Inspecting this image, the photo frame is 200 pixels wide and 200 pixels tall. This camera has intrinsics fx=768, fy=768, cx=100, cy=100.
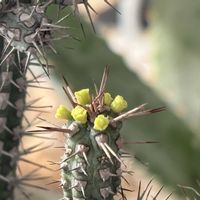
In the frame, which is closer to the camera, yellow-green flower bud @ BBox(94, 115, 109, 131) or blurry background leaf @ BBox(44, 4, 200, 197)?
yellow-green flower bud @ BBox(94, 115, 109, 131)

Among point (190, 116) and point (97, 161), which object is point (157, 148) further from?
point (97, 161)

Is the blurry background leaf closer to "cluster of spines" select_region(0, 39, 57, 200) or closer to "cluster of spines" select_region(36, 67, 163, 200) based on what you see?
"cluster of spines" select_region(0, 39, 57, 200)

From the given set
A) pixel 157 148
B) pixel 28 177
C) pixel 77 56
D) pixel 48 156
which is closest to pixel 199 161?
pixel 157 148

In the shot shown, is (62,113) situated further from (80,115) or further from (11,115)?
(11,115)

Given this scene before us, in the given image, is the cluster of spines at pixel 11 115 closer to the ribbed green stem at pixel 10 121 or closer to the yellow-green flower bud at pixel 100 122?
the ribbed green stem at pixel 10 121

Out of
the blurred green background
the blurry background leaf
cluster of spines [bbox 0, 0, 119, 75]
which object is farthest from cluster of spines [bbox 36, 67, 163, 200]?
the blurry background leaf

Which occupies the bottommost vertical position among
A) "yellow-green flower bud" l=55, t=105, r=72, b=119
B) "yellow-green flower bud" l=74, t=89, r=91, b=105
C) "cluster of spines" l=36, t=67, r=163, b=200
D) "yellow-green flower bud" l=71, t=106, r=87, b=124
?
"cluster of spines" l=36, t=67, r=163, b=200

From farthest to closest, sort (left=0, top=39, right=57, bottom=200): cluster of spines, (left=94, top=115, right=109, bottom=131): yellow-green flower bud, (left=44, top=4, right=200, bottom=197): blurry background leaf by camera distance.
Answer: (left=44, top=4, right=200, bottom=197): blurry background leaf < (left=0, top=39, right=57, bottom=200): cluster of spines < (left=94, top=115, right=109, bottom=131): yellow-green flower bud
